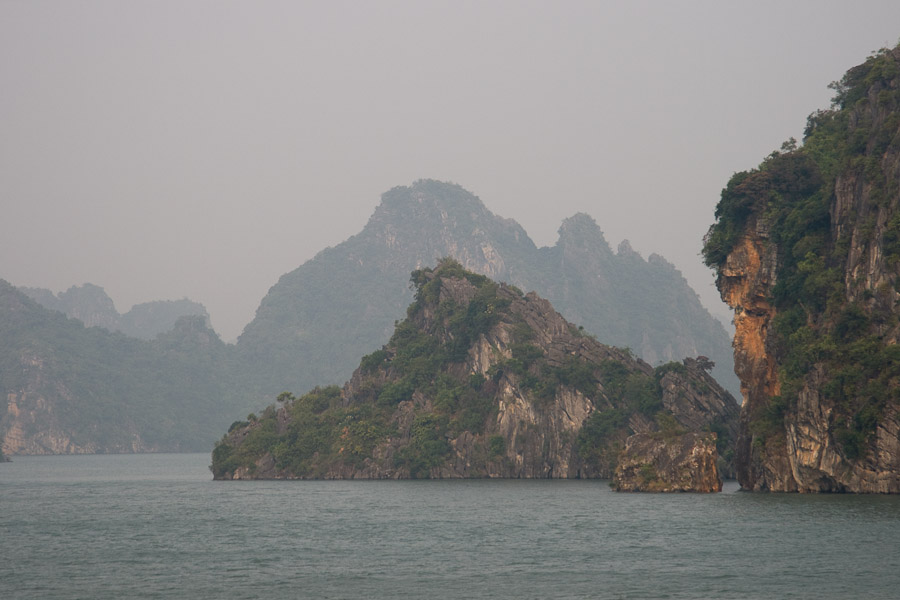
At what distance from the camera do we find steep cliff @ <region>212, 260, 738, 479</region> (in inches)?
4567

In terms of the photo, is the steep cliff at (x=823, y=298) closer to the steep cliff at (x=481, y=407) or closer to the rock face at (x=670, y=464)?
the rock face at (x=670, y=464)

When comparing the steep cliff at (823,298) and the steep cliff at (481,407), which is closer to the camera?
the steep cliff at (823,298)

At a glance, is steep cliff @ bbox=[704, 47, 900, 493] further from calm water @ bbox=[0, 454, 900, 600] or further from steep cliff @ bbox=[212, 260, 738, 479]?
steep cliff @ bbox=[212, 260, 738, 479]

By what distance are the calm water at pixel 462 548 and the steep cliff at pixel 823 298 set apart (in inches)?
156

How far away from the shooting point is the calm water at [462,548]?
41.5 metres

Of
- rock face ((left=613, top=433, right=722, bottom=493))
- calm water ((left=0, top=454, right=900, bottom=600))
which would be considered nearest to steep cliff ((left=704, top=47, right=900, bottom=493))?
rock face ((left=613, top=433, right=722, bottom=493))

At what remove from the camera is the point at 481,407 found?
128 m

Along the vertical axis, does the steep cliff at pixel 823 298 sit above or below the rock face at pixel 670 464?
above

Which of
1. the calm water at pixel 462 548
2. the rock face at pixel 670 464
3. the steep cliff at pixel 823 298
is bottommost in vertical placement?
the calm water at pixel 462 548

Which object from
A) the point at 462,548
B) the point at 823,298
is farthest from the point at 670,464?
the point at 462,548

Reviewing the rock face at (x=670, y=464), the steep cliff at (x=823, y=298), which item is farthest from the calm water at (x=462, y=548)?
the steep cliff at (x=823, y=298)

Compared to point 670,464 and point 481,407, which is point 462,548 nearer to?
point 670,464

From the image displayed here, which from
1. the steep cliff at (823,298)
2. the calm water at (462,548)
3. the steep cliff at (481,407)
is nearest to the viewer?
the calm water at (462,548)

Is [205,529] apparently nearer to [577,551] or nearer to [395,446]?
[577,551]
